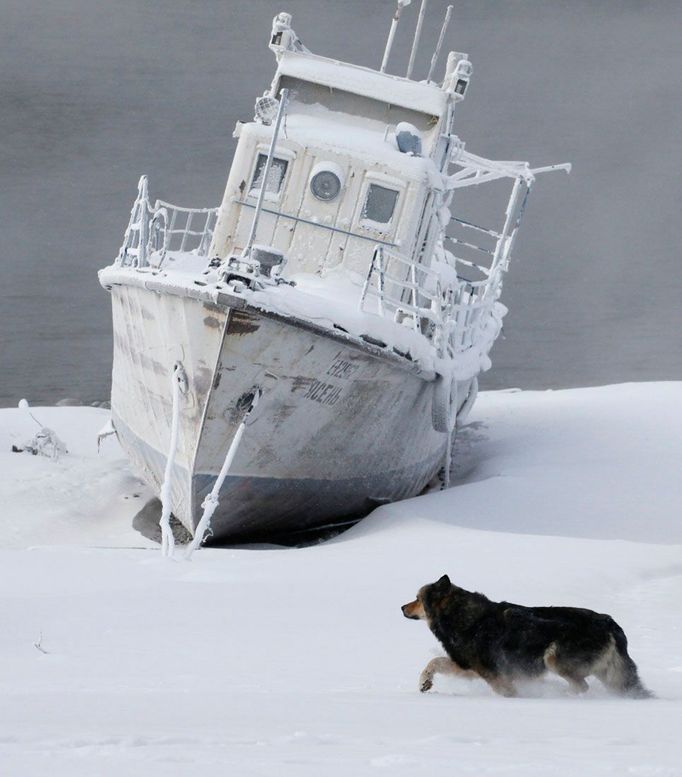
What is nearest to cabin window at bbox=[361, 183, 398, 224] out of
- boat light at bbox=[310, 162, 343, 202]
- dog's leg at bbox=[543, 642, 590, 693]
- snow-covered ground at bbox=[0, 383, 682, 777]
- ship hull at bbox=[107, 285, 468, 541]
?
boat light at bbox=[310, 162, 343, 202]

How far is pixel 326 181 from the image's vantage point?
14.7 meters

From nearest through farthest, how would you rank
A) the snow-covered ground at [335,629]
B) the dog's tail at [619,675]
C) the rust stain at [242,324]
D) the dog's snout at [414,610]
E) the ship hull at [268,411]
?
1. the snow-covered ground at [335,629]
2. the dog's tail at [619,675]
3. the dog's snout at [414,610]
4. the rust stain at [242,324]
5. the ship hull at [268,411]

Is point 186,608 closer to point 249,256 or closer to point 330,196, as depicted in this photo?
point 249,256

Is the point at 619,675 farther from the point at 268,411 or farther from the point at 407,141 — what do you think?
the point at 407,141

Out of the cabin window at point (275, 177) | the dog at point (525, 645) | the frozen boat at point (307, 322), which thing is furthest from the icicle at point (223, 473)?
the dog at point (525, 645)

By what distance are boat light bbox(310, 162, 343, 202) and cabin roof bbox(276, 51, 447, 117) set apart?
121 centimetres

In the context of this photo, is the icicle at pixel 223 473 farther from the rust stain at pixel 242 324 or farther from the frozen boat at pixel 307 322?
the rust stain at pixel 242 324

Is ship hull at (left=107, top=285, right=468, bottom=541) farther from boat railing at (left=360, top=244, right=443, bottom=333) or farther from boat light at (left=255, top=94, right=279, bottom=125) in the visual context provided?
boat light at (left=255, top=94, right=279, bottom=125)

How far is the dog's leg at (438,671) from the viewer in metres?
5.80

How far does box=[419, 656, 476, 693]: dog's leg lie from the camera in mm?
5805

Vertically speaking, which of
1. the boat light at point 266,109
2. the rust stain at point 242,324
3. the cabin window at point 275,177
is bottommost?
the rust stain at point 242,324

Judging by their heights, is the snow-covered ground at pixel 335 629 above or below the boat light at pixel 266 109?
below

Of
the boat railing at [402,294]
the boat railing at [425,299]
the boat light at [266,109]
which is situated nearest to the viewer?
the boat railing at [425,299]

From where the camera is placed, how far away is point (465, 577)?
31.0 ft
